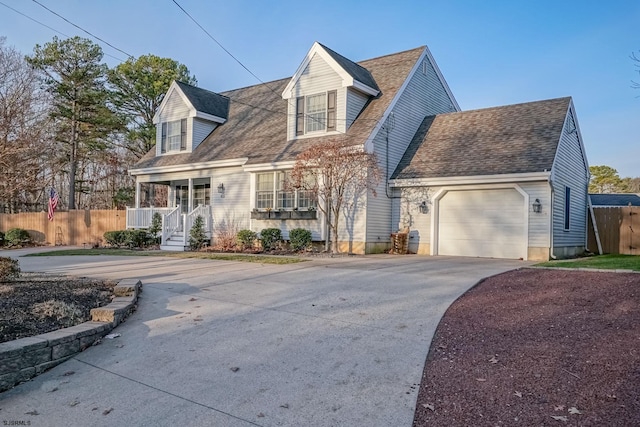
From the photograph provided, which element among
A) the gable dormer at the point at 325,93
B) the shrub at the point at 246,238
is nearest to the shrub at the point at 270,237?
the shrub at the point at 246,238

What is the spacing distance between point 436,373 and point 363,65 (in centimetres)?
1617

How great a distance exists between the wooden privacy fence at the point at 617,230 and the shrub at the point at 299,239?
37.2 ft

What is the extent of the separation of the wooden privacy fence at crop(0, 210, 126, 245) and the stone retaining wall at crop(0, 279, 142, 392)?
16.8 meters

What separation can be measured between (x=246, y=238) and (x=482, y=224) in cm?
811

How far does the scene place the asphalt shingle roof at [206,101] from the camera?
19.9 metres

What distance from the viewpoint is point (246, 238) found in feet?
51.9

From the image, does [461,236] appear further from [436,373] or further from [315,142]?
[436,373]

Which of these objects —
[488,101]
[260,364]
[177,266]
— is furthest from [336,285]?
[488,101]

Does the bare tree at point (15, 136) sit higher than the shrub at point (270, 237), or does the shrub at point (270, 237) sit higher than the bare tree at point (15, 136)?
the bare tree at point (15, 136)

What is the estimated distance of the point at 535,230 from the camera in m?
12.7

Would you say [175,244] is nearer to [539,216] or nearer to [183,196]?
[183,196]

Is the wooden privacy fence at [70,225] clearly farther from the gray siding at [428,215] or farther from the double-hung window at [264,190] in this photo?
the gray siding at [428,215]

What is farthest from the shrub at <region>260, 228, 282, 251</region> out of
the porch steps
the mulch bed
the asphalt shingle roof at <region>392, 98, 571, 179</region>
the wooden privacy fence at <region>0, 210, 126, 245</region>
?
the mulch bed

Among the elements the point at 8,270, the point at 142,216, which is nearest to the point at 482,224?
the point at 8,270
